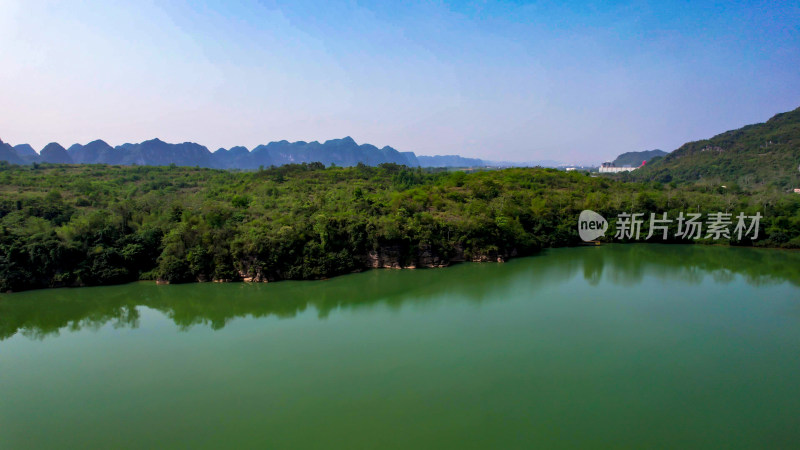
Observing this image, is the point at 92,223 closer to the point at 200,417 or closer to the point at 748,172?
the point at 200,417

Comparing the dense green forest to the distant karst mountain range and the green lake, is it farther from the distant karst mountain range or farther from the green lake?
the distant karst mountain range

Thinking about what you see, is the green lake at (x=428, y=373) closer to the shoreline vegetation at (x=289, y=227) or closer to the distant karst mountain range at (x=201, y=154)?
the shoreline vegetation at (x=289, y=227)

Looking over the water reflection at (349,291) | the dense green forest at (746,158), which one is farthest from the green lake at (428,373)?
the dense green forest at (746,158)

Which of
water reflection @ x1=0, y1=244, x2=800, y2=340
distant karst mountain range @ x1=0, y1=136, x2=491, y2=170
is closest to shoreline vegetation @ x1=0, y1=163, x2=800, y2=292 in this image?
water reflection @ x1=0, y1=244, x2=800, y2=340

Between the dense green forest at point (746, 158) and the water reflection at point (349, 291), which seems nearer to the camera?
the water reflection at point (349, 291)

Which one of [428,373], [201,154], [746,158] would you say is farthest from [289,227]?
[201,154]

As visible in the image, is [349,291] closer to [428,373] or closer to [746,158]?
[428,373]
